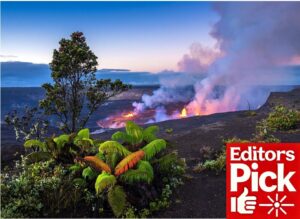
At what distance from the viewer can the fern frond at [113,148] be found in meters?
9.73

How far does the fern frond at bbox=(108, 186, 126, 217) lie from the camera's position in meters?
8.67

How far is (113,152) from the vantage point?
10141 mm

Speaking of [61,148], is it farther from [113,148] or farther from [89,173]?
[113,148]

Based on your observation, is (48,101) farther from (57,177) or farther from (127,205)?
(127,205)

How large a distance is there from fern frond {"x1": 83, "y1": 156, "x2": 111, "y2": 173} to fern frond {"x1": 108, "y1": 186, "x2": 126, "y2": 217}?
0.73 meters

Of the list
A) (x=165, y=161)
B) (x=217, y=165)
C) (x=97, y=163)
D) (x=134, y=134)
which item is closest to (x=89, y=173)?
(x=97, y=163)

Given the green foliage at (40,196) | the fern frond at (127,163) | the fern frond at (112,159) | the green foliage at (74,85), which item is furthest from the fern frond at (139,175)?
the green foliage at (74,85)

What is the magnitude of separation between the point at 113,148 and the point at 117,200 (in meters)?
1.54

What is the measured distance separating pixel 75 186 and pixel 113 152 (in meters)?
1.28

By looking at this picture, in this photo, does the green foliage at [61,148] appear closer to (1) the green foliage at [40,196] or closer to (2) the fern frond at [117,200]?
(1) the green foliage at [40,196]

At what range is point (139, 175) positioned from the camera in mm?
9391

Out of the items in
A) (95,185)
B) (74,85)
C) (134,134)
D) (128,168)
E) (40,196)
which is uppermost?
(74,85)

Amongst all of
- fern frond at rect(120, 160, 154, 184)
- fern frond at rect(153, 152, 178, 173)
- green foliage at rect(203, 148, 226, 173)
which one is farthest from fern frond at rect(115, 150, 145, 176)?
green foliage at rect(203, 148, 226, 173)

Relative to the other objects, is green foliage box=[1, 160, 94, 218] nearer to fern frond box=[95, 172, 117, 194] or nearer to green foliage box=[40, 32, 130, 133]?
fern frond box=[95, 172, 117, 194]
